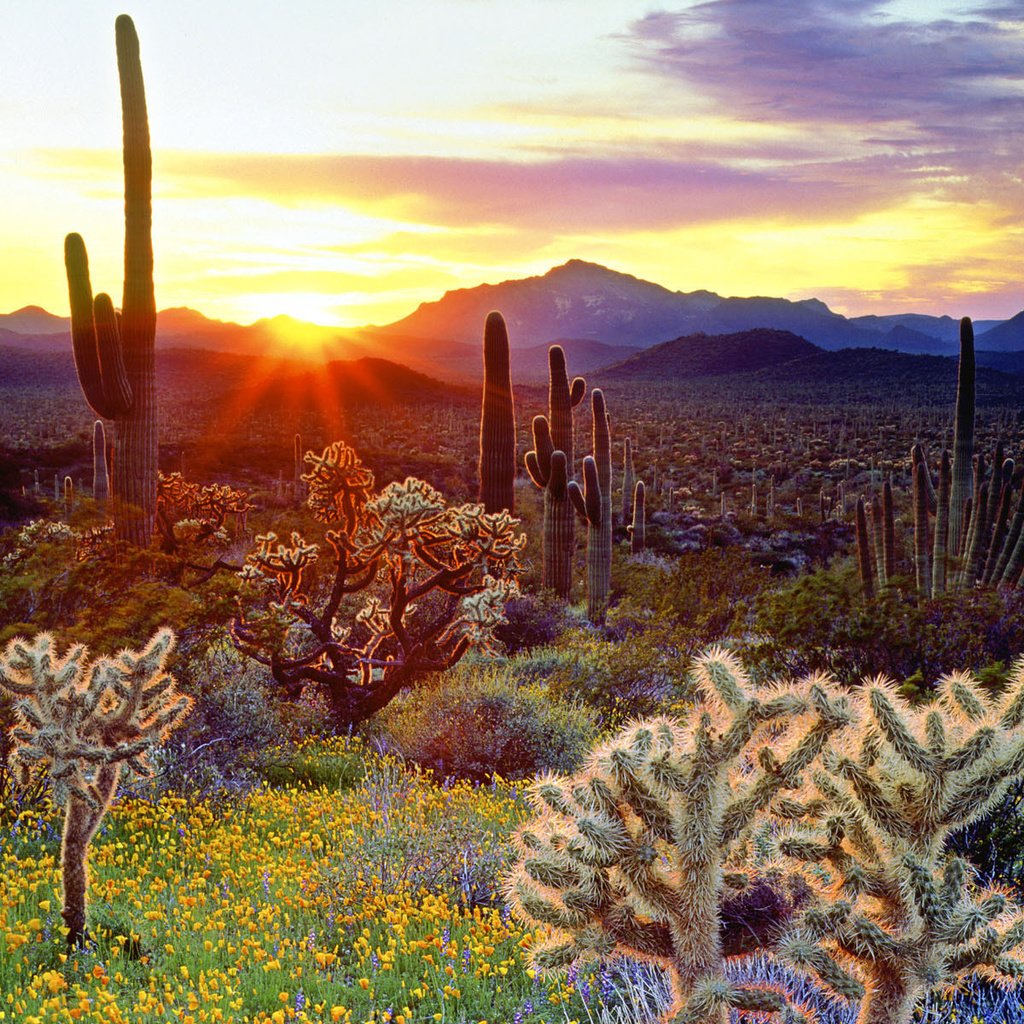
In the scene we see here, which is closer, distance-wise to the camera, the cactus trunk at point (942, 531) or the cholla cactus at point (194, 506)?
the cholla cactus at point (194, 506)

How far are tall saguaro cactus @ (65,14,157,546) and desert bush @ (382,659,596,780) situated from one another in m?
4.41

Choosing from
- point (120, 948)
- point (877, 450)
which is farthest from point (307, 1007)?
point (877, 450)

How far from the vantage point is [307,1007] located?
4.62m

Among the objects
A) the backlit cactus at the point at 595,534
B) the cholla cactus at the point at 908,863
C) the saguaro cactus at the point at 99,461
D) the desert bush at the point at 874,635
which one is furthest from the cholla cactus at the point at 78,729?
the saguaro cactus at the point at 99,461

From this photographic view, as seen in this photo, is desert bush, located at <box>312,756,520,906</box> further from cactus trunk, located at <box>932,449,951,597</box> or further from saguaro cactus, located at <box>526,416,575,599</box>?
cactus trunk, located at <box>932,449,951,597</box>

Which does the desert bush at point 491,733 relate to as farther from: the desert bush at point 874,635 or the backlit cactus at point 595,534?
the backlit cactus at point 595,534

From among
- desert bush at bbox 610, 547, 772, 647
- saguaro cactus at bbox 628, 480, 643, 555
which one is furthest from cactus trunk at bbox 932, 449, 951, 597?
saguaro cactus at bbox 628, 480, 643, 555

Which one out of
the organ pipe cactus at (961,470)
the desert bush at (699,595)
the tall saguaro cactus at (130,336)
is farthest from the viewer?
the organ pipe cactus at (961,470)

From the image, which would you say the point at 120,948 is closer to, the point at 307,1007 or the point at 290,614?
the point at 307,1007

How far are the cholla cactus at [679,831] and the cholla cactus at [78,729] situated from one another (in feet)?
8.27

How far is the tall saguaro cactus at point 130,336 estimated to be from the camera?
39.6ft

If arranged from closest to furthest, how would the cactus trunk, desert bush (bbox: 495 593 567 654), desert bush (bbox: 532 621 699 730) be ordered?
desert bush (bbox: 532 621 699 730)
desert bush (bbox: 495 593 567 654)
the cactus trunk

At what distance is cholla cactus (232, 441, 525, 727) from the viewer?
9.18 metres

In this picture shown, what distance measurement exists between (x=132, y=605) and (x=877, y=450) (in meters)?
45.5
